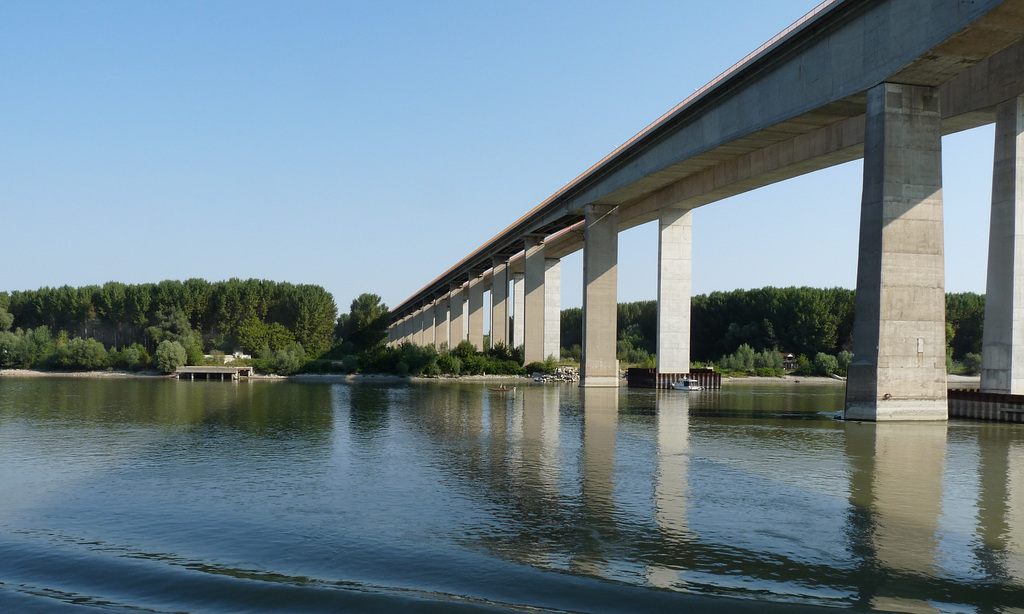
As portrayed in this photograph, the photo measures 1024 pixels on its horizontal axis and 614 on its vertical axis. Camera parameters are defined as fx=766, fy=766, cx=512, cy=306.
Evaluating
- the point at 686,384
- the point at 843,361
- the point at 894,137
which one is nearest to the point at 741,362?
the point at 843,361

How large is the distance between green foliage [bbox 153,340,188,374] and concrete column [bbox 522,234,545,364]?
1525 inches

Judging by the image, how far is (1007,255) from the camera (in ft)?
107

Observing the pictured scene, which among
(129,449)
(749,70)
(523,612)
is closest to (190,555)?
(523,612)

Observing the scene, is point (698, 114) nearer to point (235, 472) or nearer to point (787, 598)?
point (235, 472)

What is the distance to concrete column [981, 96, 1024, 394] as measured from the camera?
3203 cm

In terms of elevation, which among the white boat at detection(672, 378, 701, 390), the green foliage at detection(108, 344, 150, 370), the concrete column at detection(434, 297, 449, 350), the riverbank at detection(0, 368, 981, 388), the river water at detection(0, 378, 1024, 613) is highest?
the concrete column at detection(434, 297, 449, 350)

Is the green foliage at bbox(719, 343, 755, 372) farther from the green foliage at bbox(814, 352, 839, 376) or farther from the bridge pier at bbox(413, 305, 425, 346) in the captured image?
the bridge pier at bbox(413, 305, 425, 346)

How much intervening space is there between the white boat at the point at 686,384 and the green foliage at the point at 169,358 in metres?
56.2

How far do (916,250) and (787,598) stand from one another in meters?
23.7

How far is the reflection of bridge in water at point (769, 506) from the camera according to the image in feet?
32.8

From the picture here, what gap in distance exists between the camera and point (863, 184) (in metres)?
29.7

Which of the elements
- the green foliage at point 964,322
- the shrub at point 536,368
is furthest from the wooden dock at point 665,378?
the green foliage at point 964,322

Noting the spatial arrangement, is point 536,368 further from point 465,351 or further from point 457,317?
point 457,317

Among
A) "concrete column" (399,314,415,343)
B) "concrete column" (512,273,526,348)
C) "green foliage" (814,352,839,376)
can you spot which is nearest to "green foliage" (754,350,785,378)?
"green foliage" (814,352,839,376)
